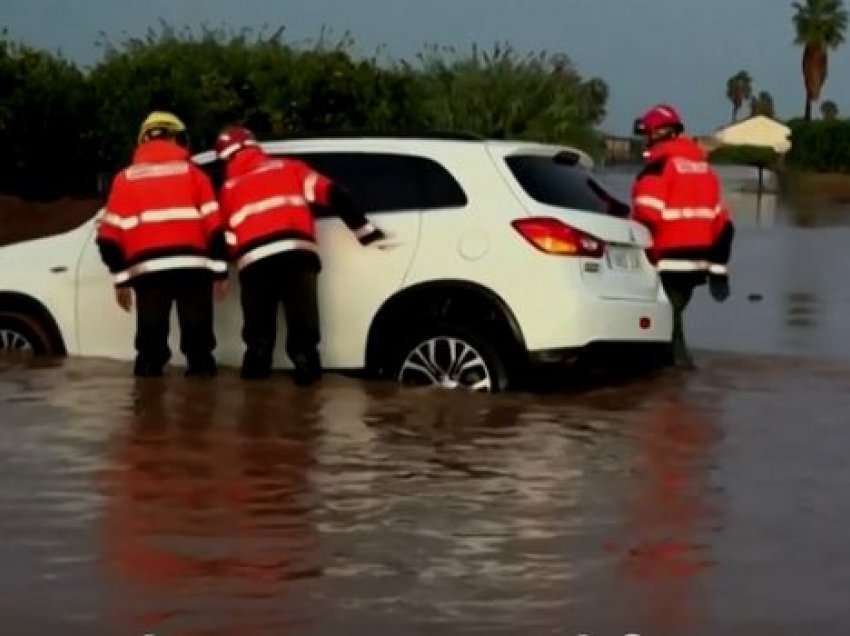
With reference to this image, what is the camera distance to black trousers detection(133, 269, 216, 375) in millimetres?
12008

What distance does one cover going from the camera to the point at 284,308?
1209 centimetres

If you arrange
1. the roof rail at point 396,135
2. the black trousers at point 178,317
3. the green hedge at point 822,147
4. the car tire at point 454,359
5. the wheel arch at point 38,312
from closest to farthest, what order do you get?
the car tire at point 454,359, the black trousers at point 178,317, the roof rail at point 396,135, the wheel arch at point 38,312, the green hedge at point 822,147

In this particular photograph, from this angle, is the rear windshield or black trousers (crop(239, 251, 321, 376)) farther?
the rear windshield

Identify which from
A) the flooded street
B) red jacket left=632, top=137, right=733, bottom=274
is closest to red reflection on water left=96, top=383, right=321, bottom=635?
the flooded street

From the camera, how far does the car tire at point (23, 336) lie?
12836 mm

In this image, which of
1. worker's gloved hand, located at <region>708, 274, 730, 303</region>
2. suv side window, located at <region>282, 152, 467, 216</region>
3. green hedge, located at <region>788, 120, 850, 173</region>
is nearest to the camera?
suv side window, located at <region>282, 152, 467, 216</region>

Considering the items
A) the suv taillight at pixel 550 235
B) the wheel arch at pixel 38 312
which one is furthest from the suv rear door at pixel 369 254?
the wheel arch at pixel 38 312

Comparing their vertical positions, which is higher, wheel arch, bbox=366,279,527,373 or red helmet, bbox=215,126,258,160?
red helmet, bbox=215,126,258,160

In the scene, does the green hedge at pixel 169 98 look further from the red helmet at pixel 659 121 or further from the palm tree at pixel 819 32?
the palm tree at pixel 819 32

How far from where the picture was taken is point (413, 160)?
12297mm

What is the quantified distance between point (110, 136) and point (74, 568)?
2037 cm

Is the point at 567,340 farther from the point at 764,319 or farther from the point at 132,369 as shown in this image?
the point at 764,319

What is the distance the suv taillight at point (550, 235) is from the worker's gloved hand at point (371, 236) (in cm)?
78

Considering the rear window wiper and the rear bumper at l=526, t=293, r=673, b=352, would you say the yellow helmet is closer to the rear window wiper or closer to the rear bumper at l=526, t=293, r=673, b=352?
the rear window wiper
